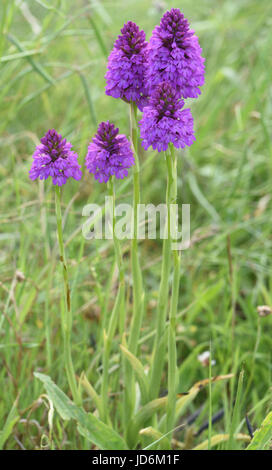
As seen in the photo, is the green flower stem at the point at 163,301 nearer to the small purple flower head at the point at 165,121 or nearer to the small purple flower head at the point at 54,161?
the small purple flower head at the point at 165,121

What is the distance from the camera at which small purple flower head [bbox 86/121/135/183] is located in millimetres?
1460

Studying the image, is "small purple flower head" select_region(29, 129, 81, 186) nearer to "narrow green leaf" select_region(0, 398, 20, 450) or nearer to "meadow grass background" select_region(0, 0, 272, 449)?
"meadow grass background" select_region(0, 0, 272, 449)

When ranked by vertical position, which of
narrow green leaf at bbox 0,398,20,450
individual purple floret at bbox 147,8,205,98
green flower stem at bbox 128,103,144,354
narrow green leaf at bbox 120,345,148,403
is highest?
individual purple floret at bbox 147,8,205,98

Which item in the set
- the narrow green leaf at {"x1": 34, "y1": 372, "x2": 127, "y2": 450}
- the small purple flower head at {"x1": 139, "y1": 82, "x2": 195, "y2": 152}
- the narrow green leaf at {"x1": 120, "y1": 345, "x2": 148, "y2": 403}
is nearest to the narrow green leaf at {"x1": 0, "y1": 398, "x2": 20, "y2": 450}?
the narrow green leaf at {"x1": 34, "y1": 372, "x2": 127, "y2": 450}

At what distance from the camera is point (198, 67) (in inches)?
55.0

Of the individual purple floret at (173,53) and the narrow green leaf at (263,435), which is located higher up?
the individual purple floret at (173,53)

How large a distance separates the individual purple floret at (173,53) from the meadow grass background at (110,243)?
717 mm

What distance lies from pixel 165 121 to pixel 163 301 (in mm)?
590

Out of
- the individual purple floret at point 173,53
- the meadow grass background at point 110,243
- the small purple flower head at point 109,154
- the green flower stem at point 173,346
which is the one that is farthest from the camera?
the meadow grass background at point 110,243

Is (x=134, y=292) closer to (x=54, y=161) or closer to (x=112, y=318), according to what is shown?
(x=112, y=318)

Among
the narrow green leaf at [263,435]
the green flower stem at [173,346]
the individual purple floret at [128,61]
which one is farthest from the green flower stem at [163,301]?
the narrow green leaf at [263,435]

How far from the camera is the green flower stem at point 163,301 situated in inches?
59.1

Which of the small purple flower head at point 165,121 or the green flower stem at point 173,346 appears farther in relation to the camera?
the green flower stem at point 173,346

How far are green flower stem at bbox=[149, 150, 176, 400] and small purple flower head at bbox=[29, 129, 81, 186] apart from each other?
0.89 ft
